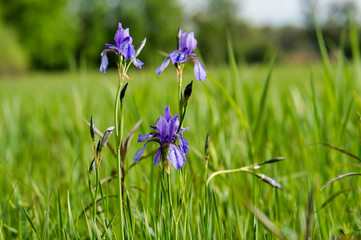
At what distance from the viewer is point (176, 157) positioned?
73cm

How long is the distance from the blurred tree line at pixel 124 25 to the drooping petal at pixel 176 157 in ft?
101

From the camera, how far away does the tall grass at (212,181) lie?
3.07 feet

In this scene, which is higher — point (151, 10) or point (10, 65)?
point (151, 10)

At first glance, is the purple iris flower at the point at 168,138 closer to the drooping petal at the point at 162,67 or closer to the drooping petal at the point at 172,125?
the drooping petal at the point at 172,125

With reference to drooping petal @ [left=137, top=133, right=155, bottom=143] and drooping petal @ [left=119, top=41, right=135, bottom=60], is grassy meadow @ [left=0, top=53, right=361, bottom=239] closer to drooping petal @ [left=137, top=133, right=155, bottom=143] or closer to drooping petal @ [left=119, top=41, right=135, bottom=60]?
drooping petal @ [left=137, top=133, right=155, bottom=143]

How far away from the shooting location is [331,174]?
134 centimetres

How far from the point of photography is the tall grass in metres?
0.94

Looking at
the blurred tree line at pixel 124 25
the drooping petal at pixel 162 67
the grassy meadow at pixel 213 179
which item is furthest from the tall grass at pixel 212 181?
→ the blurred tree line at pixel 124 25

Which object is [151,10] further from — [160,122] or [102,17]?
[160,122]

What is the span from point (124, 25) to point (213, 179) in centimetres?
3764

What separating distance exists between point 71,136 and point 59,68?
4240cm

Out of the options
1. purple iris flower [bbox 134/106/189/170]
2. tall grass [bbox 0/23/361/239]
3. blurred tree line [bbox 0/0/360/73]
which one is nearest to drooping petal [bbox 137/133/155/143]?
purple iris flower [bbox 134/106/189/170]

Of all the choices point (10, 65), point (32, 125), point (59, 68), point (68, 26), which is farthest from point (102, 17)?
point (32, 125)

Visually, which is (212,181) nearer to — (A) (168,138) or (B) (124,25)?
(A) (168,138)
